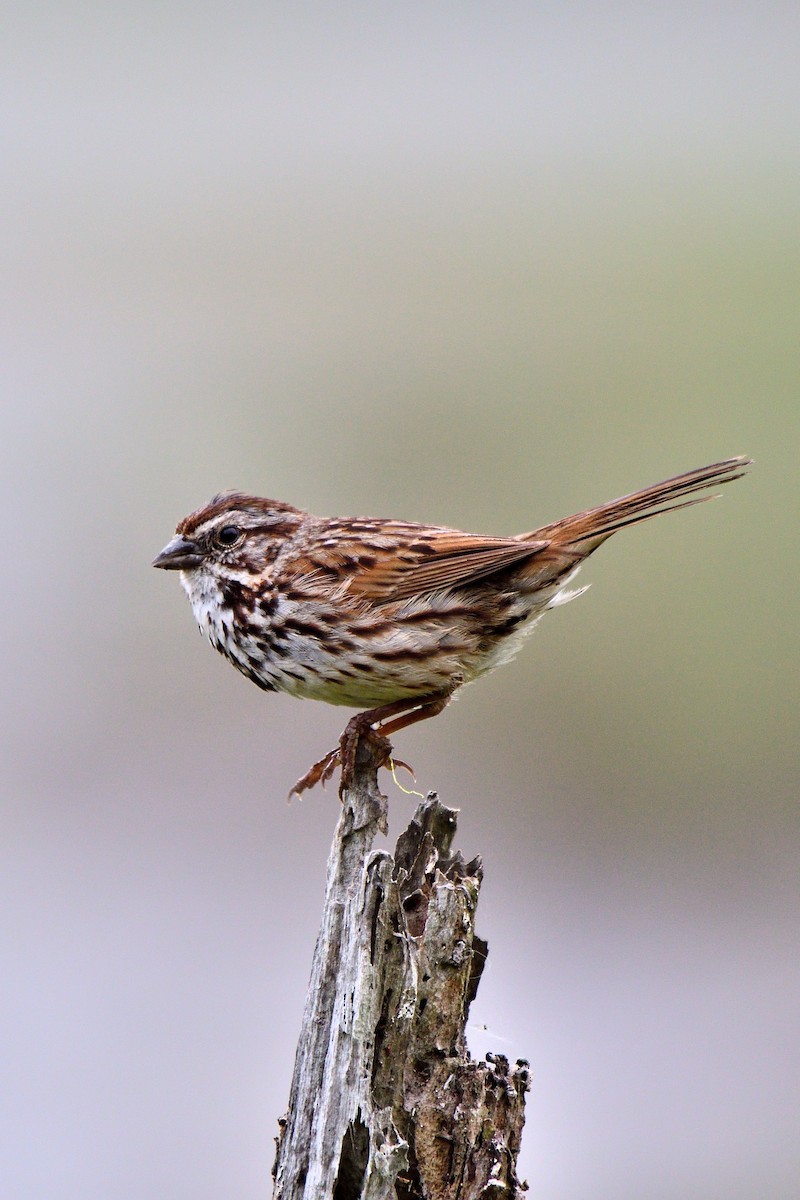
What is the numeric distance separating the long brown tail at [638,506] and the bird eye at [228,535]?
1.08 metres

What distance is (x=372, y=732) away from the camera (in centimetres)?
512

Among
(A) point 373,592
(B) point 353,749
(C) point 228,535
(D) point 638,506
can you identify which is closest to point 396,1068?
(B) point 353,749

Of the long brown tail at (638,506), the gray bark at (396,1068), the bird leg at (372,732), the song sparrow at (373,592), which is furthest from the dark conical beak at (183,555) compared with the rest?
the gray bark at (396,1068)

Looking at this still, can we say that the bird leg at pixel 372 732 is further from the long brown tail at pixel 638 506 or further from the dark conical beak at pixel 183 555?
the dark conical beak at pixel 183 555

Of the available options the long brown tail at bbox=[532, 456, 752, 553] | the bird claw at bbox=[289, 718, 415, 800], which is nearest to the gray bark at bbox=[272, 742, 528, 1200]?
the bird claw at bbox=[289, 718, 415, 800]

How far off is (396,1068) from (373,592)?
79.4 inches

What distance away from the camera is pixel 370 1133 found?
3760 mm

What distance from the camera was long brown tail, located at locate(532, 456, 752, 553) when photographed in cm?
526

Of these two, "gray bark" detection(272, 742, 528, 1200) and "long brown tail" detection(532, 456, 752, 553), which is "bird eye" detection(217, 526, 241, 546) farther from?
"gray bark" detection(272, 742, 528, 1200)

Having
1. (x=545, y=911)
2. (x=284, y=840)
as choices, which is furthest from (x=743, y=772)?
(x=284, y=840)

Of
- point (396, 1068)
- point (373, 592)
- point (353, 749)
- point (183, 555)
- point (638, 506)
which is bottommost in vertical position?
point (396, 1068)

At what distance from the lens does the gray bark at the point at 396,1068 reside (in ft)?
12.4

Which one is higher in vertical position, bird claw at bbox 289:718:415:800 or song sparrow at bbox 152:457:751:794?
song sparrow at bbox 152:457:751:794

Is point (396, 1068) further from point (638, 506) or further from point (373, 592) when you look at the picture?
point (638, 506)
